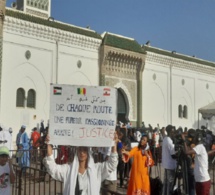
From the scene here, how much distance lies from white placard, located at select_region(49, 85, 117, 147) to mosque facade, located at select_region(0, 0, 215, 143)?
12.8 m

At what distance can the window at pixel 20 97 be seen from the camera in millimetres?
17163

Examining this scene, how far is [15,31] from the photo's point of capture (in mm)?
17125

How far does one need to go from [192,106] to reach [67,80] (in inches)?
470

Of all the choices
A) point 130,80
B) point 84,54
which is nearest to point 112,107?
point 84,54

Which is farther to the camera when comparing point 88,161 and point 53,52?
point 53,52

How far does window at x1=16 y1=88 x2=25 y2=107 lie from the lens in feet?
56.3

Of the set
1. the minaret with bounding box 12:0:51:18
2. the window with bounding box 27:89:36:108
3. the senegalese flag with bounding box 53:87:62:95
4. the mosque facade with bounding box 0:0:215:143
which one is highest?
the minaret with bounding box 12:0:51:18

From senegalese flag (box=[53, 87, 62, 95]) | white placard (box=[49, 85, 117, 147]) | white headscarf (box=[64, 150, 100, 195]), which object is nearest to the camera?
white headscarf (box=[64, 150, 100, 195])

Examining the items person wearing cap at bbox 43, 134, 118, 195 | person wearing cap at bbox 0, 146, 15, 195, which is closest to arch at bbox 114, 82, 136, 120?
person wearing cap at bbox 0, 146, 15, 195

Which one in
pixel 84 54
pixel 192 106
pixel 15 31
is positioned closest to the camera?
pixel 15 31

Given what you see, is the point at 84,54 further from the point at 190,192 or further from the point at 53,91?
the point at 53,91

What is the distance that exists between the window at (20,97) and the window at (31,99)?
0.33 meters

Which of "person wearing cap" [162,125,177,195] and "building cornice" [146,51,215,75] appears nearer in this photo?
"person wearing cap" [162,125,177,195]

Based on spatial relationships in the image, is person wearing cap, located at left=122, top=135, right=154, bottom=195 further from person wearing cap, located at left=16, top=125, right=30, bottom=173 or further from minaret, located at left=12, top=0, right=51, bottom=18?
minaret, located at left=12, top=0, right=51, bottom=18
